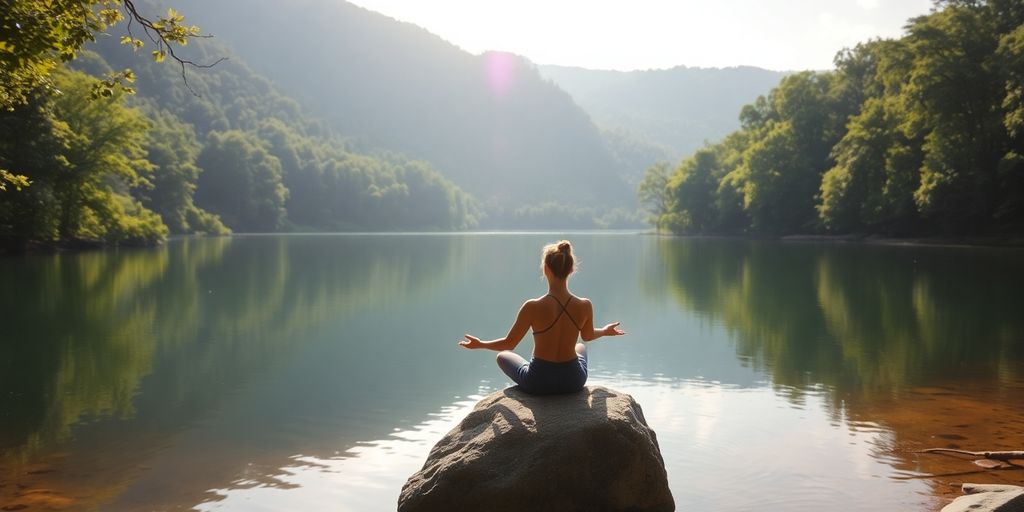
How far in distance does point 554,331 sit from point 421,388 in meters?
5.84

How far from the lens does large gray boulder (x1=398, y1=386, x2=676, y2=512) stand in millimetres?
6191

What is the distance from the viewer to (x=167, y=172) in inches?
3433

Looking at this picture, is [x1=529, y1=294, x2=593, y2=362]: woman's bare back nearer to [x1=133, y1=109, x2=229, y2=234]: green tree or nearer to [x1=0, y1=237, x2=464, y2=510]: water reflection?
[x1=0, y1=237, x2=464, y2=510]: water reflection

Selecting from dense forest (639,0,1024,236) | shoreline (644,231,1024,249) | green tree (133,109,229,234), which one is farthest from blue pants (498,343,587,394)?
green tree (133,109,229,234)

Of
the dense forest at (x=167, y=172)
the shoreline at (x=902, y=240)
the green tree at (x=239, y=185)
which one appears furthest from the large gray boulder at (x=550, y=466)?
the green tree at (x=239, y=185)

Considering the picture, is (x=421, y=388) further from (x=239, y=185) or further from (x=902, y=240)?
(x=239, y=185)

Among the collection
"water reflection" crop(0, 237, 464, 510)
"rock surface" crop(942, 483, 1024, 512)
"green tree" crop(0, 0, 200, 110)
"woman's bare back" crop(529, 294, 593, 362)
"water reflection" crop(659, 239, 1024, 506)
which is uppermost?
"green tree" crop(0, 0, 200, 110)

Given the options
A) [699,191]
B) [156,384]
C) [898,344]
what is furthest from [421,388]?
[699,191]

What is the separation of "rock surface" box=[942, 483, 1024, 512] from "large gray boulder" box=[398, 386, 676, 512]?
223cm

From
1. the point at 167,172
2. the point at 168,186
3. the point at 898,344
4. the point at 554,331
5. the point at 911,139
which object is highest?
the point at 911,139

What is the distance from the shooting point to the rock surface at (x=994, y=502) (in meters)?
5.63

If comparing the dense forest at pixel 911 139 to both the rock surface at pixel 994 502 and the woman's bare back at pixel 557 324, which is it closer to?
the rock surface at pixel 994 502

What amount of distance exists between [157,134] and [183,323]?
86580mm

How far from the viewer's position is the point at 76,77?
5431 centimetres
